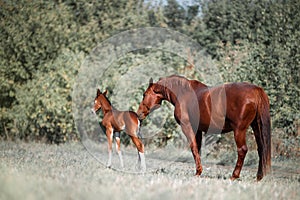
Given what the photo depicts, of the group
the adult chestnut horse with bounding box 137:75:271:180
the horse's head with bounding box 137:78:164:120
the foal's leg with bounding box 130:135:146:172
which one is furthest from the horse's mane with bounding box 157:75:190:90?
the foal's leg with bounding box 130:135:146:172

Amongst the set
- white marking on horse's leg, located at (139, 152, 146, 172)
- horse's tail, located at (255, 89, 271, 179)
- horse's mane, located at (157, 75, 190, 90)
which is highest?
horse's mane, located at (157, 75, 190, 90)

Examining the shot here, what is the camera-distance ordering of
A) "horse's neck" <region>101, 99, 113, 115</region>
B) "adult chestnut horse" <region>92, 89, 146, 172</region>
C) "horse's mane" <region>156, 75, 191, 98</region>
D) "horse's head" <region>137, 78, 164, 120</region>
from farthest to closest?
"horse's neck" <region>101, 99, 113, 115</region>
"adult chestnut horse" <region>92, 89, 146, 172</region>
"horse's head" <region>137, 78, 164, 120</region>
"horse's mane" <region>156, 75, 191, 98</region>

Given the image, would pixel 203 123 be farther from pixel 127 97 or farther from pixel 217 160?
pixel 127 97

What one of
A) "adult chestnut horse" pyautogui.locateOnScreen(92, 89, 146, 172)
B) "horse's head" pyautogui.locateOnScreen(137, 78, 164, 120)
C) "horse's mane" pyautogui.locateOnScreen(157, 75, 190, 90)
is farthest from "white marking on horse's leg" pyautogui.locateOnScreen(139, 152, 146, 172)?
"horse's mane" pyautogui.locateOnScreen(157, 75, 190, 90)

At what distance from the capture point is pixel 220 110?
9.41m

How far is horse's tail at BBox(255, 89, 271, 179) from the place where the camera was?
29.4ft

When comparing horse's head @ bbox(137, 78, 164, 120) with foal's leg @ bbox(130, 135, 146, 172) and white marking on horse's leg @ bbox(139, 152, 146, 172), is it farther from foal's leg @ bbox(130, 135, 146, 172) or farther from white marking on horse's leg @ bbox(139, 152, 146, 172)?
white marking on horse's leg @ bbox(139, 152, 146, 172)

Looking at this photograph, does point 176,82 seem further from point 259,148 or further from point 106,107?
point 106,107

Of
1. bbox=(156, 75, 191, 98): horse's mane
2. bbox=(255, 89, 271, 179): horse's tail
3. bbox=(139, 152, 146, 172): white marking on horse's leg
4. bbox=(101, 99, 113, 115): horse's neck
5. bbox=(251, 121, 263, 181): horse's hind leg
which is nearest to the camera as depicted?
bbox=(255, 89, 271, 179): horse's tail

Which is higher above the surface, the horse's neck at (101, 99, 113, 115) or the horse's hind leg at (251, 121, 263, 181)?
the horse's neck at (101, 99, 113, 115)

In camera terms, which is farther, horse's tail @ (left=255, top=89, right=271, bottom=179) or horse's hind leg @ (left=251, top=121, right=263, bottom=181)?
horse's hind leg @ (left=251, top=121, right=263, bottom=181)

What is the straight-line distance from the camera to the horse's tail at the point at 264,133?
8.97 meters

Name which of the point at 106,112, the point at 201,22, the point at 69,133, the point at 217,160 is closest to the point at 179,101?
the point at 106,112

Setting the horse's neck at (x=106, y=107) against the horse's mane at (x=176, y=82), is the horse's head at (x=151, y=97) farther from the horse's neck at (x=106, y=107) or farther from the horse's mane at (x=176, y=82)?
the horse's neck at (x=106, y=107)
